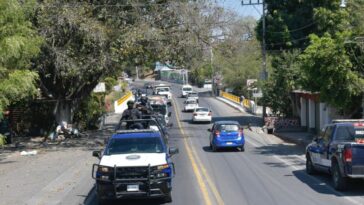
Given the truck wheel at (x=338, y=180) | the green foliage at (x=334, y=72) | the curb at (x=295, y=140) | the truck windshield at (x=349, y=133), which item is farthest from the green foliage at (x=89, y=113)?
the truck wheel at (x=338, y=180)

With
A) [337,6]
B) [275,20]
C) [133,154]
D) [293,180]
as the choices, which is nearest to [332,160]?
[293,180]

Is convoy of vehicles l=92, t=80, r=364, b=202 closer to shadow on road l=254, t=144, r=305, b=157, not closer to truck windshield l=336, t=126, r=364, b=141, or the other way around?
truck windshield l=336, t=126, r=364, b=141

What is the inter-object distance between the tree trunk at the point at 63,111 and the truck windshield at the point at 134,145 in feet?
77.3

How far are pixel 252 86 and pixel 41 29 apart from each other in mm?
31987

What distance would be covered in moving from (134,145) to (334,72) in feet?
44.7

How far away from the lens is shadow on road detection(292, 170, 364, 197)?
16625mm

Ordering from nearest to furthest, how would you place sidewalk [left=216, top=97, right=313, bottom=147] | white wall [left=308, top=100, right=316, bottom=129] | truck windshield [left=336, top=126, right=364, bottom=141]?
truck windshield [left=336, top=126, right=364, bottom=141] → sidewalk [left=216, top=97, right=313, bottom=147] → white wall [left=308, top=100, right=316, bottom=129]

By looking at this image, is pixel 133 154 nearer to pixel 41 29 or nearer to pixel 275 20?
pixel 41 29

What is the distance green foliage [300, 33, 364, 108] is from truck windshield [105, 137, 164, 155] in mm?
13035

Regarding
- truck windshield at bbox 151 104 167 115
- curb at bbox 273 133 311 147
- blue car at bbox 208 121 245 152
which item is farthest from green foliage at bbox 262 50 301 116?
blue car at bbox 208 121 245 152

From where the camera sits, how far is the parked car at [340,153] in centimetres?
1603

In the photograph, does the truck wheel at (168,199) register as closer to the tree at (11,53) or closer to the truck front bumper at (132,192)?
the truck front bumper at (132,192)

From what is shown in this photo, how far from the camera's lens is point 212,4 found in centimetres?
3656

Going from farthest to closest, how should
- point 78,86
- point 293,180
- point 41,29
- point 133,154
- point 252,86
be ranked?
point 252,86
point 78,86
point 41,29
point 293,180
point 133,154
